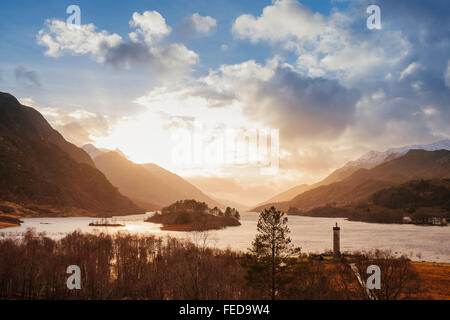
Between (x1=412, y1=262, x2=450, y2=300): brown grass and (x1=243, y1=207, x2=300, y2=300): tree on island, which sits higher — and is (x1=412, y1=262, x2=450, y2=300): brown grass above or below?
below

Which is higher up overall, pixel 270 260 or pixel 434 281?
pixel 270 260

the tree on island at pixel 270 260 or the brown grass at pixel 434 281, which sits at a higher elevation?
the tree on island at pixel 270 260

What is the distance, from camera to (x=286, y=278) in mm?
38812

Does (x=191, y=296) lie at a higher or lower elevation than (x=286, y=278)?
lower

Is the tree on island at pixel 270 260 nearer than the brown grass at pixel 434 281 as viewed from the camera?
Yes

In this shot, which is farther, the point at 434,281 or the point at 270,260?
the point at 434,281

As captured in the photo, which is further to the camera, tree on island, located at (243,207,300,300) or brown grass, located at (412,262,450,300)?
brown grass, located at (412,262,450,300)
